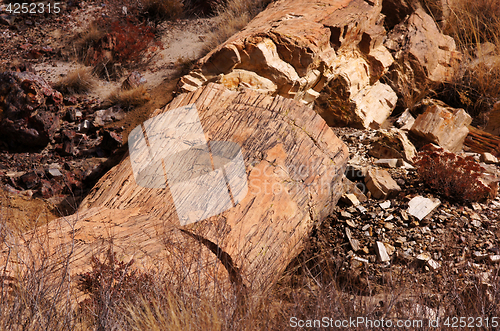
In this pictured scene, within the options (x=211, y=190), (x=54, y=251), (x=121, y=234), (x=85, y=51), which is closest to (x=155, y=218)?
(x=121, y=234)

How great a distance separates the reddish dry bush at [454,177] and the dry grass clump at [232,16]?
14.8ft

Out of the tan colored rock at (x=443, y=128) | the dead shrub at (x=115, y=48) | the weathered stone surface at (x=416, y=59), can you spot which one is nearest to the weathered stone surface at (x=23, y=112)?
the dead shrub at (x=115, y=48)

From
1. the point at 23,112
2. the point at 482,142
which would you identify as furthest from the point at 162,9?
the point at 482,142

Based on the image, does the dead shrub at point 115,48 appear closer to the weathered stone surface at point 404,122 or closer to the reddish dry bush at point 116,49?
the reddish dry bush at point 116,49

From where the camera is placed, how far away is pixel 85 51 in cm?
694

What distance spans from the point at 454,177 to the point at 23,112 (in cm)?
579

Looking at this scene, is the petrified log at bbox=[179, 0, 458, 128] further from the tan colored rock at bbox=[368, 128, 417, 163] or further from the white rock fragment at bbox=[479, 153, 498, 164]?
the white rock fragment at bbox=[479, 153, 498, 164]

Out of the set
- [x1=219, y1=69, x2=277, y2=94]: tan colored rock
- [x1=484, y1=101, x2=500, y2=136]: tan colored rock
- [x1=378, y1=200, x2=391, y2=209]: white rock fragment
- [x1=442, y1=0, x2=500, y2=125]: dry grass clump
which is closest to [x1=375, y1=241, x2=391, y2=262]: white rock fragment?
[x1=378, y1=200, x2=391, y2=209]: white rock fragment

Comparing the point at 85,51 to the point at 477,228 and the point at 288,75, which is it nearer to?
the point at 288,75

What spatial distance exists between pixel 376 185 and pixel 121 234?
266cm

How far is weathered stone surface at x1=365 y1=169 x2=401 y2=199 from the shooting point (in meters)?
3.78

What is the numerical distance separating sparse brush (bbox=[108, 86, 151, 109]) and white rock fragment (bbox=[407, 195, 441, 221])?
4.38 m

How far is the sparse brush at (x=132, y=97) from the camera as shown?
228 inches

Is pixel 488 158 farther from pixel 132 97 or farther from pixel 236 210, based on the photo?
pixel 132 97
